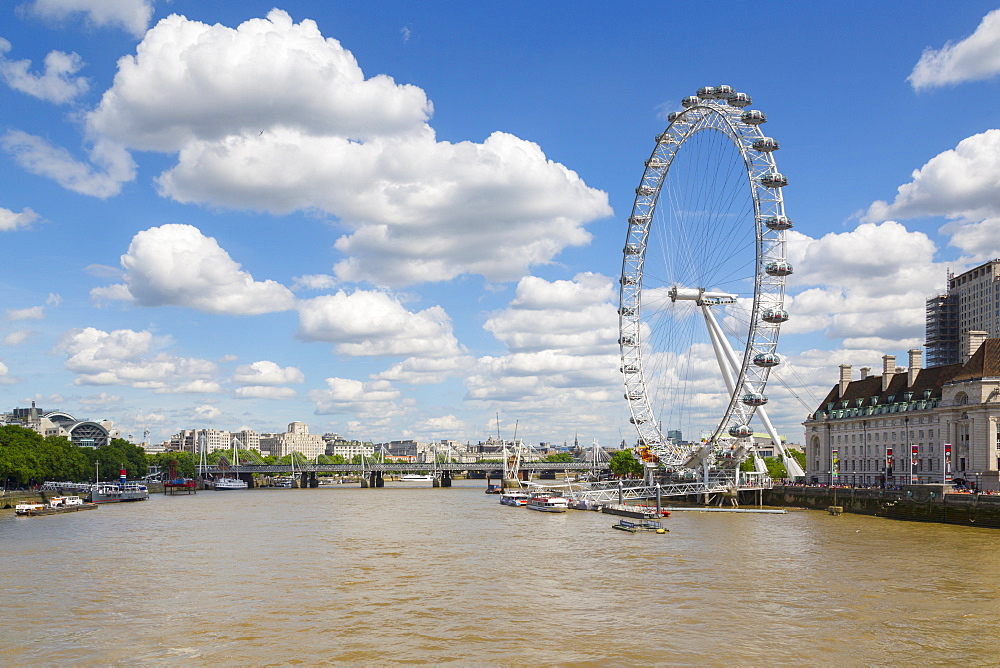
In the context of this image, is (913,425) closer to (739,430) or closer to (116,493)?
(739,430)

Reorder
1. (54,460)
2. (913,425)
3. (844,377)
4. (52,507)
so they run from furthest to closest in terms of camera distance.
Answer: (54,460) → (844,377) → (52,507) → (913,425)

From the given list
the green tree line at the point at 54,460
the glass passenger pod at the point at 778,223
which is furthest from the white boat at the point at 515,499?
the green tree line at the point at 54,460

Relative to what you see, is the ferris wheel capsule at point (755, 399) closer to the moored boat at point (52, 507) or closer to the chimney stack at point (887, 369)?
the chimney stack at point (887, 369)

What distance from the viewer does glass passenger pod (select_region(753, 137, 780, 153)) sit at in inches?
2977

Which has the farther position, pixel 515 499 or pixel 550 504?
pixel 515 499

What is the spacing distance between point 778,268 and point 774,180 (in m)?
7.00

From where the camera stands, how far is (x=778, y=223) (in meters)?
75.4

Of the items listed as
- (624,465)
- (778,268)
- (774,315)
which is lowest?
(624,465)

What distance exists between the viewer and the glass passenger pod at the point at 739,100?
250ft

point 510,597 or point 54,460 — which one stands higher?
point 54,460

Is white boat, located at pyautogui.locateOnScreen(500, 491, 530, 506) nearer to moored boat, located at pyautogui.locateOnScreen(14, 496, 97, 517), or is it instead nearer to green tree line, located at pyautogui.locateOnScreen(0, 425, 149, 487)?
moored boat, located at pyautogui.locateOnScreen(14, 496, 97, 517)

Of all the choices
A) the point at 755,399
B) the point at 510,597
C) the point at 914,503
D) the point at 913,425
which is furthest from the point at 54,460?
the point at 510,597

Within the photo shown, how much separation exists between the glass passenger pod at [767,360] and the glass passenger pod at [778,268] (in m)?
6.75

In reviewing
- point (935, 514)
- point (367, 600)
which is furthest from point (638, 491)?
point (367, 600)
